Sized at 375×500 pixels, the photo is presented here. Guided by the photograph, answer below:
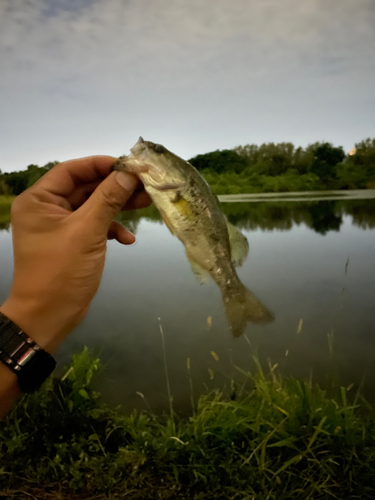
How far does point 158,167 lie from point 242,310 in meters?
0.97

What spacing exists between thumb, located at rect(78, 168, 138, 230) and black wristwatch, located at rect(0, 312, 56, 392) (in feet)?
2.20

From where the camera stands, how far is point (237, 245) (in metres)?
2.01

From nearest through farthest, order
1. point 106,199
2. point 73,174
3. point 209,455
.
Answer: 1. point 106,199
2. point 73,174
3. point 209,455

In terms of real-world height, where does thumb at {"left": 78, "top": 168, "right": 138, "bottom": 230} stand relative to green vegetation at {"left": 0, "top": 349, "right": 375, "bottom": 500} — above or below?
above

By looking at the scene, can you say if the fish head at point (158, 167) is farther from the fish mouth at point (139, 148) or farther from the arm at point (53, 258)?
the arm at point (53, 258)

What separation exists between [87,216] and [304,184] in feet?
94.8

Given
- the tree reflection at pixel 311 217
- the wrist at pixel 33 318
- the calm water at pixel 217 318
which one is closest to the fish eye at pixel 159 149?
the wrist at pixel 33 318

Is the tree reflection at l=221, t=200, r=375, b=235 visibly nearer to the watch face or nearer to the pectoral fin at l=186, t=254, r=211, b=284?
the pectoral fin at l=186, t=254, r=211, b=284

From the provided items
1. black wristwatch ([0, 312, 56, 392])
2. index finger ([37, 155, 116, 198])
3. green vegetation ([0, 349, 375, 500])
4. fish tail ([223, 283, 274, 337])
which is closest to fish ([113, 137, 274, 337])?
fish tail ([223, 283, 274, 337])

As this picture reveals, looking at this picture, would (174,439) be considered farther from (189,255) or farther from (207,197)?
(207,197)

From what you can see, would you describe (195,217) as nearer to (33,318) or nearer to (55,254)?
(55,254)

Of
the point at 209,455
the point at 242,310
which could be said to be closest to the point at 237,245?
the point at 242,310

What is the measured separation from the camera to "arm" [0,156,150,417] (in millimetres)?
1620

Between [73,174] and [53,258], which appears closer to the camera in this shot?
[53,258]
